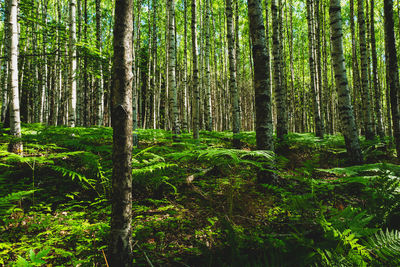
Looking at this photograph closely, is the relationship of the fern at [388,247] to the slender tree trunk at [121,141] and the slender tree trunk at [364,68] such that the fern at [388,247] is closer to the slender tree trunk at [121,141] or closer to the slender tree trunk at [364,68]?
the slender tree trunk at [121,141]

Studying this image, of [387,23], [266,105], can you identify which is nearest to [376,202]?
[266,105]

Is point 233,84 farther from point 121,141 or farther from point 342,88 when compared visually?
point 121,141

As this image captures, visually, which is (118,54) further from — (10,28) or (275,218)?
(10,28)

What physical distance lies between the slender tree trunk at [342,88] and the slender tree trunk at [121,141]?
514 centimetres

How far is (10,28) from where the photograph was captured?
4.52m

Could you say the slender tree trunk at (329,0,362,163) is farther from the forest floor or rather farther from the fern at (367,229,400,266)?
the fern at (367,229,400,266)

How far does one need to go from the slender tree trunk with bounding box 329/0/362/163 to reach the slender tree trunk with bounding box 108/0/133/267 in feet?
16.9

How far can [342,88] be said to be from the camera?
479 cm

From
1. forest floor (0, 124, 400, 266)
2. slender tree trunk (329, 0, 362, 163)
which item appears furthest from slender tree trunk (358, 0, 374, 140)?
forest floor (0, 124, 400, 266)

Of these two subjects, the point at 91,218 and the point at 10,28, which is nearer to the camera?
the point at 91,218

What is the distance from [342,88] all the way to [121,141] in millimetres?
5314

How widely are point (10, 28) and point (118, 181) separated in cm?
553

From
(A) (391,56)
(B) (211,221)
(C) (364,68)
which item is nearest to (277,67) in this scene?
(A) (391,56)

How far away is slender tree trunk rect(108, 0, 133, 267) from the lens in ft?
4.63
